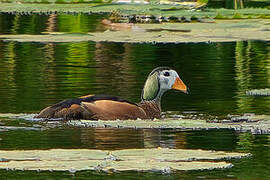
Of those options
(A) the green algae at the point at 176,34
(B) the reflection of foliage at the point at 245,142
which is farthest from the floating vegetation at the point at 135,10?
(B) the reflection of foliage at the point at 245,142

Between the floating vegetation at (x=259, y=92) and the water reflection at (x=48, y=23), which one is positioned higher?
the floating vegetation at (x=259, y=92)

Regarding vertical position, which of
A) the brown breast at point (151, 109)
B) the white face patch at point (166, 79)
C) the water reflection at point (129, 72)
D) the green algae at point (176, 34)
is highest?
the white face patch at point (166, 79)

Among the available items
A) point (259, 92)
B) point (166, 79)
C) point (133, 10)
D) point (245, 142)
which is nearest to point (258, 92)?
point (259, 92)

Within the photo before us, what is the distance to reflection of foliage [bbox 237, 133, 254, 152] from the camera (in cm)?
1120

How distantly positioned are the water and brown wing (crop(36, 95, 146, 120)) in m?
0.36

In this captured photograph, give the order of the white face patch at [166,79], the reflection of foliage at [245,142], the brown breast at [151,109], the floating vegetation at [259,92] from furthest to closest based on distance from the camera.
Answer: the floating vegetation at [259,92] < the white face patch at [166,79] < the brown breast at [151,109] < the reflection of foliage at [245,142]

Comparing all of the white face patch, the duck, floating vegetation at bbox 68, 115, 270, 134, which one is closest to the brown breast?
the duck

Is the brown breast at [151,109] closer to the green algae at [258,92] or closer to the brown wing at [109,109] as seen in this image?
the brown wing at [109,109]

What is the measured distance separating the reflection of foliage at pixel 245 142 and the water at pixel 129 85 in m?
0.01

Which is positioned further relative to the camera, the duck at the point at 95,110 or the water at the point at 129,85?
the duck at the point at 95,110

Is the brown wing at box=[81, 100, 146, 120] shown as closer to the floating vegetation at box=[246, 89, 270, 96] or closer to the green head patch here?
the green head patch

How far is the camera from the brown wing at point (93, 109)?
42.1 feet

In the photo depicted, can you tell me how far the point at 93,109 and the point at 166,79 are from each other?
3.81 feet

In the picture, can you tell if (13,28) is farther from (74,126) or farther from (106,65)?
(74,126)
